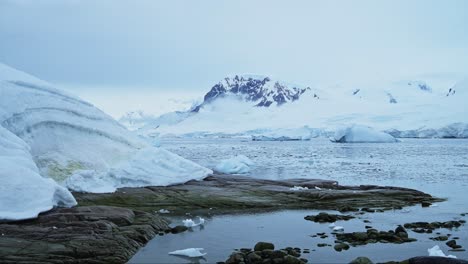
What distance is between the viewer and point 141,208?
42.8ft

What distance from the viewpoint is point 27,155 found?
42.0 feet

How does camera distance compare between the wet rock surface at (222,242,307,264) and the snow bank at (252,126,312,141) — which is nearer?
the wet rock surface at (222,242,307,264)

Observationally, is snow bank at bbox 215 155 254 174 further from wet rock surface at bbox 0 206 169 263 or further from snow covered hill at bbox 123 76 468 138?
snow covered hill at bbox 123 76 468 138

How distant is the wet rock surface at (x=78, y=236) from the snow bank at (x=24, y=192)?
25 centimetres

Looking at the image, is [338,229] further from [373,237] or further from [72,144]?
[72,144]

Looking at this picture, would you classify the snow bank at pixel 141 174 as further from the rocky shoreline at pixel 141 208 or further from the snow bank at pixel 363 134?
the snow bank at pixel 363 134

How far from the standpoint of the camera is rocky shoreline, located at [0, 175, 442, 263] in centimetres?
825

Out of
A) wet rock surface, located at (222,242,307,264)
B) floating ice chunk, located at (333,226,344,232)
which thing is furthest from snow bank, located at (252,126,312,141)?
wet rock surface, located at (222,242,307,264)

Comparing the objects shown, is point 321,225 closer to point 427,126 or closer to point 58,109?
point 58,109

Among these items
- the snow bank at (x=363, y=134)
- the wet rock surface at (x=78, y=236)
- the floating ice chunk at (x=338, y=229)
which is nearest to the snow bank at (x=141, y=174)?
the wet rock surface at (x=78, y=236)

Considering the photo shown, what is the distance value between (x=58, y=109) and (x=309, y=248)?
10398 millimetres

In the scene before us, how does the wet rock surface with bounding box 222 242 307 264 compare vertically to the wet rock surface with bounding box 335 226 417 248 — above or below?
below

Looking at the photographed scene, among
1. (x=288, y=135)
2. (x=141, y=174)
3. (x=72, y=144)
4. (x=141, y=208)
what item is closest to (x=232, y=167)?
(x=141, y=174)

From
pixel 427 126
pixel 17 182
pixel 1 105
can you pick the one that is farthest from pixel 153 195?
pixel 427 126
